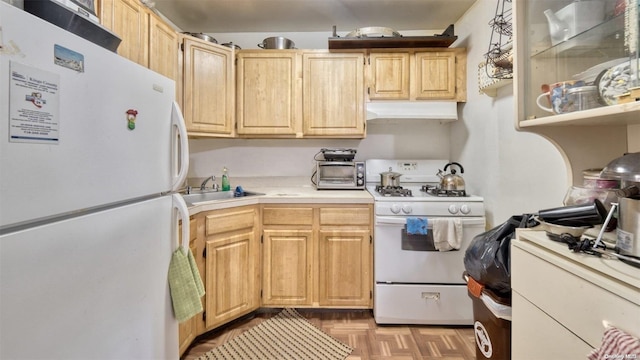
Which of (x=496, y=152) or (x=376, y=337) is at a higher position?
(x=496, y=152)

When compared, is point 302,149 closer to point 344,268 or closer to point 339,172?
point 339,172

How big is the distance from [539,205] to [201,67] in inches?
98.5

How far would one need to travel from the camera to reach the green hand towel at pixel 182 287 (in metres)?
1.12

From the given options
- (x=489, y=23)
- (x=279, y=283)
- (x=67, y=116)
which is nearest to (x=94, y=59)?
(x=67, y=116)

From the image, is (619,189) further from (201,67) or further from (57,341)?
(201,67)

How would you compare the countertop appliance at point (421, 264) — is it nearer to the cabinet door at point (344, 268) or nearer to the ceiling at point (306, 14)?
the cabinet door at point (344, 268)

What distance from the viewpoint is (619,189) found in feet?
2.53

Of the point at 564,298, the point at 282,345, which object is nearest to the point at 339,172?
the point at 282,345

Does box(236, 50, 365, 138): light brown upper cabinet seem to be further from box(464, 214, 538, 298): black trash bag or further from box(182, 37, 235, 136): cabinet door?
box(464, 214, 538, 298): black trash bag

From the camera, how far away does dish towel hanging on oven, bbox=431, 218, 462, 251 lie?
1854mm

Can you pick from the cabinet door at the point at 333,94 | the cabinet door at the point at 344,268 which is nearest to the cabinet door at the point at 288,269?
the cabinet door at the point at 344,268

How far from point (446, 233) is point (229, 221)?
1.54m

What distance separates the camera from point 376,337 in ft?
6.09

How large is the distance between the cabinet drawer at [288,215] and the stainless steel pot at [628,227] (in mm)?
1631
